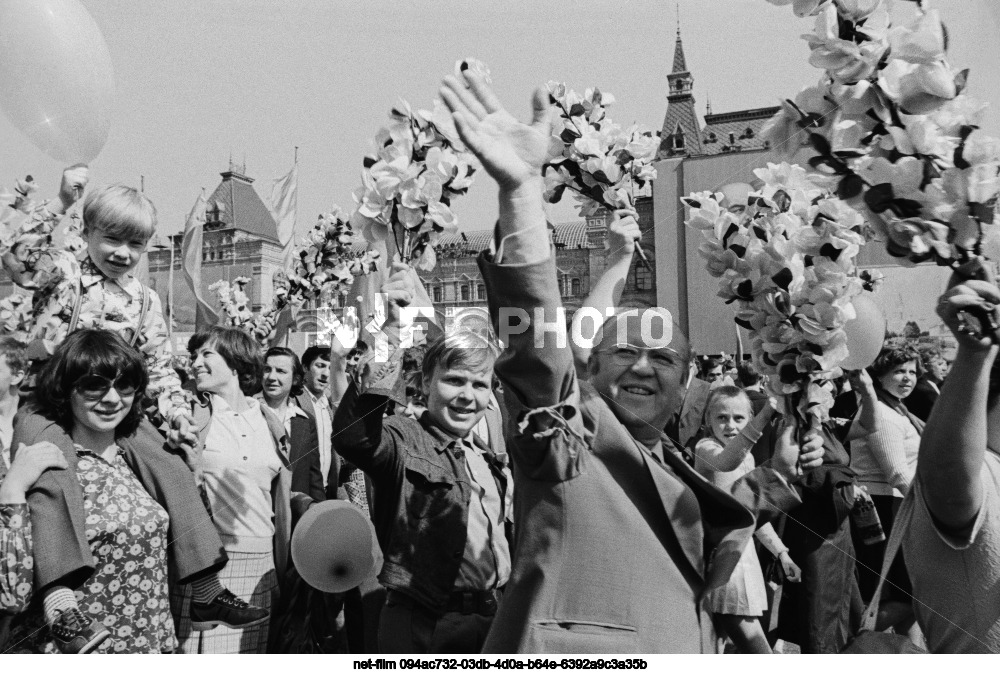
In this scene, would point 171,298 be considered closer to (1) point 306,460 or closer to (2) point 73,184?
(2) point 73,184

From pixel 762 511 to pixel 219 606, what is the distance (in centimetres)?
160

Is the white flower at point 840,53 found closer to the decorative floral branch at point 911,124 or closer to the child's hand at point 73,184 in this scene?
the decorative floral branch at point 911,124

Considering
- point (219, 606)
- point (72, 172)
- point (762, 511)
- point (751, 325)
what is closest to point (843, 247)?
point (751, 325)

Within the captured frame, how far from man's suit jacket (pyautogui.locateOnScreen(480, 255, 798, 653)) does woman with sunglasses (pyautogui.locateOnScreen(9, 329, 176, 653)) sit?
1004mm

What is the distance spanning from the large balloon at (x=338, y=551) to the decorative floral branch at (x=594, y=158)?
3.76 feet

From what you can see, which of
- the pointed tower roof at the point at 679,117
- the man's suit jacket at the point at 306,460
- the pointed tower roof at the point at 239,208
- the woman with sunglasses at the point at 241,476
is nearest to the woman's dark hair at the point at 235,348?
the woman with sunglasses at the point at 241,476

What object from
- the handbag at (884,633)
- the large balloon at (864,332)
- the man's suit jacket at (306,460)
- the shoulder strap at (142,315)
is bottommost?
the handbag at (884,633)

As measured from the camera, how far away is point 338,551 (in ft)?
8.23

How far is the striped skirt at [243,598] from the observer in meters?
2.50

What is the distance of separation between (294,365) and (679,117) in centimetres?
193

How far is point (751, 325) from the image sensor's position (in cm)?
233
